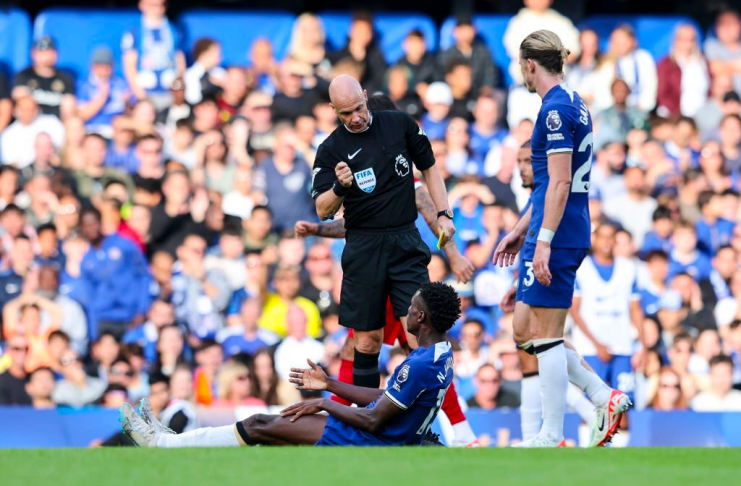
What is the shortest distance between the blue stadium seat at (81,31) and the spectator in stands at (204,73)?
3.89 ft

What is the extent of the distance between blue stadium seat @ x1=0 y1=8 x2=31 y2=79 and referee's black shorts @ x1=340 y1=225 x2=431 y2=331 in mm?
9035

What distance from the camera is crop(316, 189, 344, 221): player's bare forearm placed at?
8156 mm

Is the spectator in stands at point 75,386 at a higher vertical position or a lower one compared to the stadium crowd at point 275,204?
lower

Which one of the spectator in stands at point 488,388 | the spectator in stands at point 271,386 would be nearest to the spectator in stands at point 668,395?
the spectator in stands at point 488,388

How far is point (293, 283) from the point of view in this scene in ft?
43.3

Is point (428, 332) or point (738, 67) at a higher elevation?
point (738, 67)

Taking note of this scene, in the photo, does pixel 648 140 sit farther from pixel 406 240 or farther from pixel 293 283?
pixel 406 240

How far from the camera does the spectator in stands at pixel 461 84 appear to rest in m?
15.5

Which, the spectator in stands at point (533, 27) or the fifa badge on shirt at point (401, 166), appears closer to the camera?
the fifa badge on shirt at point (401, 166)

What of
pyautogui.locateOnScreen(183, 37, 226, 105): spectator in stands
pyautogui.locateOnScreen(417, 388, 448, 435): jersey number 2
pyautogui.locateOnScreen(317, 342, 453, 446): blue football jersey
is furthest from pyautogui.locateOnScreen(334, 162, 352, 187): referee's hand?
pyautogui.locateOnScreen(183, 37, 226, 105): spectator in stands

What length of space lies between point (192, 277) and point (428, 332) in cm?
633

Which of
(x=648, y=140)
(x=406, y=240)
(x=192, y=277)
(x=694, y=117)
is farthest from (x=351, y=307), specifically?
(x=694, y=117)

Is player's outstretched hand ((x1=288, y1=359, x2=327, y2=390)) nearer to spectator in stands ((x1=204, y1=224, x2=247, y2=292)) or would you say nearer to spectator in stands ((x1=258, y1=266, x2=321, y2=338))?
spectator in stands ((x1=258, y1=266, x2=321, y2=338))

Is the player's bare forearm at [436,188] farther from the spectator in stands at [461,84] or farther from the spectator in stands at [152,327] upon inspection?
the spectator in stands at [461,84]
